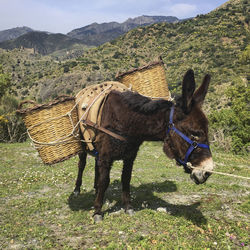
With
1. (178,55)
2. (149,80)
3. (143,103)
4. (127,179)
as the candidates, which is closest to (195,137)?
(143,103)

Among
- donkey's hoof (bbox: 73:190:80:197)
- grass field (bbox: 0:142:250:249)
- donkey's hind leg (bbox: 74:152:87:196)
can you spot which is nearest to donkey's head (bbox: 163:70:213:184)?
grass field (bbox: 0:142:250:249)

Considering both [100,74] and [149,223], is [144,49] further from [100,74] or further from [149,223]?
[149,223]

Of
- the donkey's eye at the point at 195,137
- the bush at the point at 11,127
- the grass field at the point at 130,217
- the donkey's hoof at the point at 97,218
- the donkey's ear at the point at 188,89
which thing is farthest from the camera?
the bush at the point at 11,127

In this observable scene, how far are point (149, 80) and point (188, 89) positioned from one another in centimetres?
194

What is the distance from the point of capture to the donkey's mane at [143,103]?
12.4 ft

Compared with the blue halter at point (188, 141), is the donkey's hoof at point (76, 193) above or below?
below

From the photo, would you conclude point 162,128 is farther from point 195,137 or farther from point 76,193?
point 76,193

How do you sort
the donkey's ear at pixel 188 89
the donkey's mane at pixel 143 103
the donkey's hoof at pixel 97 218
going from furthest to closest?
1. the donkey's hoof at pixel 97 218
2. the donkey's mane at pixel 143 103
3. the donkey's ear at pixel 188 89

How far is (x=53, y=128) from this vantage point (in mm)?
4570

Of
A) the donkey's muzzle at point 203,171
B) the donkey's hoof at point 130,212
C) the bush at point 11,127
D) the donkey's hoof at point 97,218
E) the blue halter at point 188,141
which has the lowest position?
the bush at point 11,127

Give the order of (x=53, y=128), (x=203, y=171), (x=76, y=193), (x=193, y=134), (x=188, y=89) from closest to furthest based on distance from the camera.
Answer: (x=188, y=89), (x=203, y=171), (x=193, y=134), (x=53, y=128), (x=76, y=193)

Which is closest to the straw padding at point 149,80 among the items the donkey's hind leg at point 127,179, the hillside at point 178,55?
the donkey's hind leg at point 127,179

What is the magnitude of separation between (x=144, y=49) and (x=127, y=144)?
322 feet

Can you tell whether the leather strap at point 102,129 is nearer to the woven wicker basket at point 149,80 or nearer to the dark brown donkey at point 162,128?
the dark brown donkey at point 162,128
